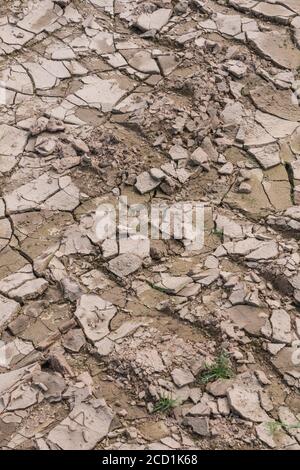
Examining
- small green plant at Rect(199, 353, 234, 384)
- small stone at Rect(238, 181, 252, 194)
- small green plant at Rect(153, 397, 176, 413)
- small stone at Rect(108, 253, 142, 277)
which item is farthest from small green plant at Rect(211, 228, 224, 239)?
small green plant at Rect(153, 397, 176, 413)

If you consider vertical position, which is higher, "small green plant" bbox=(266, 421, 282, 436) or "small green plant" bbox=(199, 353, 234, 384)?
"small green plant" bbox=(199, 353, 234, 384)

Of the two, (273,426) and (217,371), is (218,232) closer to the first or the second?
(217,371)

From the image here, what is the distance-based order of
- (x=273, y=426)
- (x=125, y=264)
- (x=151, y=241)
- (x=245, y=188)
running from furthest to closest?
(x=245, y=188)
(x=151, y=241)
(x=125, y=264)
(x=273, y=426)

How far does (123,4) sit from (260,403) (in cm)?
355

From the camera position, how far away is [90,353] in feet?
10.8

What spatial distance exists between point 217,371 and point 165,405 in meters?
0.29

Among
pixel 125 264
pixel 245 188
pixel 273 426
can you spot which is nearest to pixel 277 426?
pixel 273 426

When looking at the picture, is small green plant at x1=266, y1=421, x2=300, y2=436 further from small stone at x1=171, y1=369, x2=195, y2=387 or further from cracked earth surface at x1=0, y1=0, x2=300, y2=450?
small stone at x1=171, y1=369, x2=195, y2=387

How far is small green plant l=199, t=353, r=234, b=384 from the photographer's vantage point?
3.13m

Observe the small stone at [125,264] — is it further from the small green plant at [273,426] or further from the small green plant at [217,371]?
the small green plant at [273,426]

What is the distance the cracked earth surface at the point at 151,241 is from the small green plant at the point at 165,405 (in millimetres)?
22

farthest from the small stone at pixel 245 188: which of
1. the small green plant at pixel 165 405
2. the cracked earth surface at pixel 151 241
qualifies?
the small green plant at pixel 165 405

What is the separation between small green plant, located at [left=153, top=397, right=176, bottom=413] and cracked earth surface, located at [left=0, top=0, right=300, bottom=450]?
2 cm

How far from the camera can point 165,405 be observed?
3.04 metres
